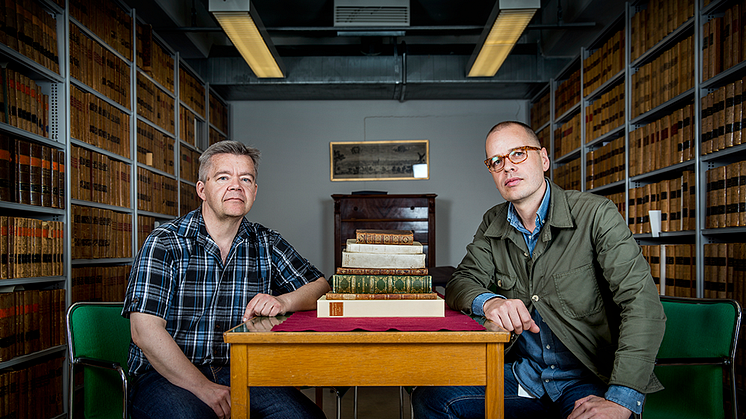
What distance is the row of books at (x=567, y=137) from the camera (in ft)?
17.0

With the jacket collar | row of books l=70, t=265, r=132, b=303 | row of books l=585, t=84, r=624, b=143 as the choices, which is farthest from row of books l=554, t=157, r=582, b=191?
row of books l=70, t=265, r=132, b=303

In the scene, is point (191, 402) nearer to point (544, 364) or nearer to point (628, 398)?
point (544, 364)

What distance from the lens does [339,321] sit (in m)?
1.32

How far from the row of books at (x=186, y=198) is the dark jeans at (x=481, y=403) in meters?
4.24

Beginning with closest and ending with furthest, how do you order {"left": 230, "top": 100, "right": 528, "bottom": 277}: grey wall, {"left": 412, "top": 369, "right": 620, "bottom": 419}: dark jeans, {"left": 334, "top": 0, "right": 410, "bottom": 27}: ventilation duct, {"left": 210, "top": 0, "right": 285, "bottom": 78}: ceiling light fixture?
{"left": 412, "top": 369, "right": 620, "bottom": 419}: dark jeans, {"left": 210, "top": 0, "right": 285, "bottom": 78}: ceiling light fixture, {"left": 334, "top": 0, "right": 410, "bottom": 27}: ventilation duct, {"left": 230, "top": 100, "right": 528, "bottom": 277}: grey wall

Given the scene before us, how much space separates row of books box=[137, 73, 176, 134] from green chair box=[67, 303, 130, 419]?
2.60 m

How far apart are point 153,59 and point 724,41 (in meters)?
4.22

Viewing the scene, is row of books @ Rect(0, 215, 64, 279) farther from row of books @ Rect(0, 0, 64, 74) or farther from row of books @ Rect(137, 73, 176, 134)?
row of books @ Rect(137, 73, 176, 134)

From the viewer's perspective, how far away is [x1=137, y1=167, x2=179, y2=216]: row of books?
4262 millimetres

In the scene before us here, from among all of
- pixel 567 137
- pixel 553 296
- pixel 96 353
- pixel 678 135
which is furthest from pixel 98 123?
pixel 567 137

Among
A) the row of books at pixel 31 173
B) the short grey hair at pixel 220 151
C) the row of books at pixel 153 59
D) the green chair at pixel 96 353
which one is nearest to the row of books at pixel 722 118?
the short grey hair at pixel 220 151

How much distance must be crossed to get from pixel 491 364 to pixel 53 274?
2871mm

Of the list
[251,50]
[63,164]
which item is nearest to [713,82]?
[251,50]

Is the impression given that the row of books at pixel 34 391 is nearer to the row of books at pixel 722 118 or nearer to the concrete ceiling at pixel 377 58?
the concrete ceiling at pixel 377 58
